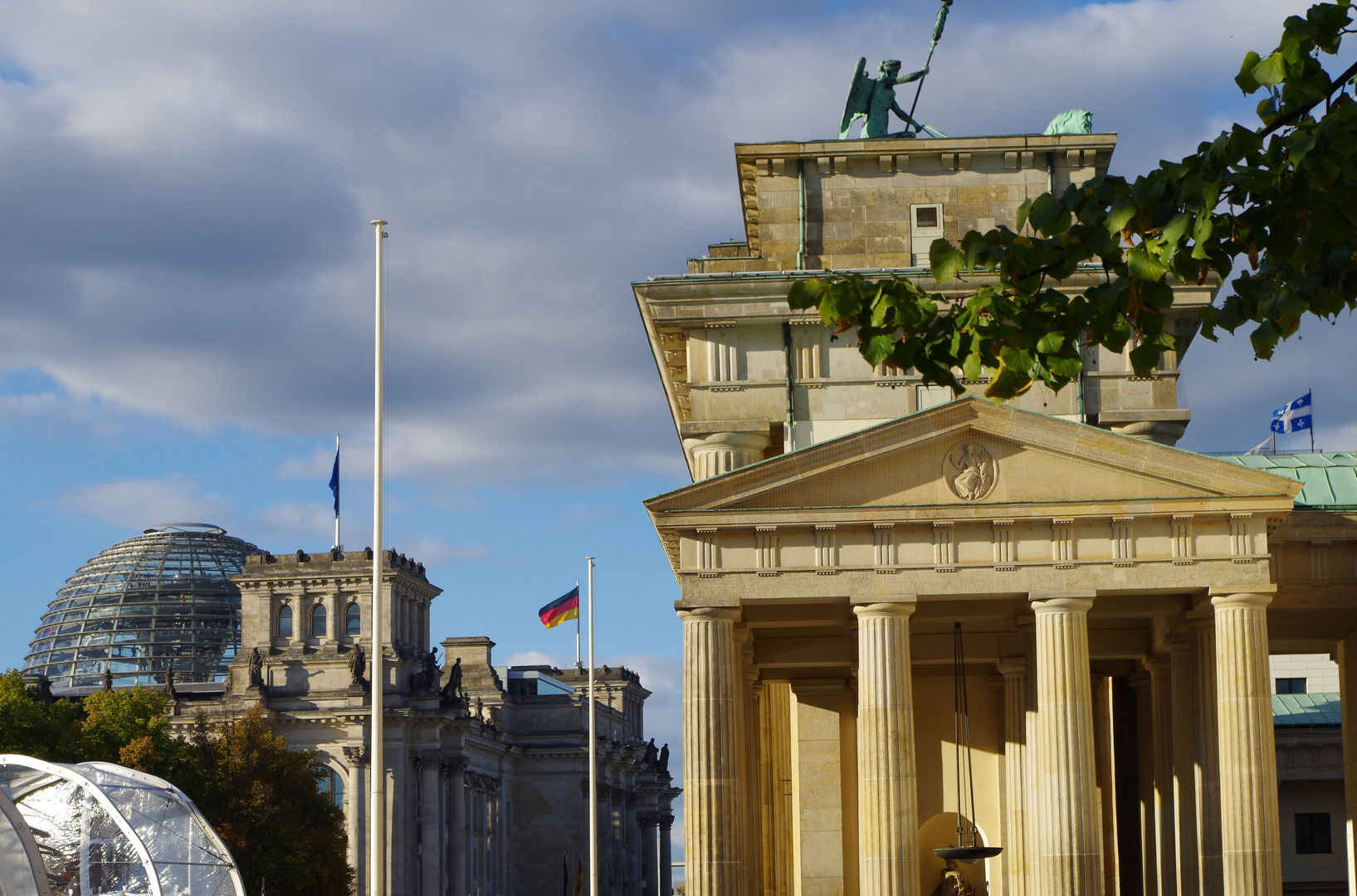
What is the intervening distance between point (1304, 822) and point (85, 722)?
240 feet

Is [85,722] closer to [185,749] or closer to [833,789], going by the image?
[185,749]

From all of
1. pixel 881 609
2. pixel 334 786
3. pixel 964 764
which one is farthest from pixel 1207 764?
pixel 334 786

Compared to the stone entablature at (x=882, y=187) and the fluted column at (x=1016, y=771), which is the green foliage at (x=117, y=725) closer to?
the stone entablature at (x=882, y=187)

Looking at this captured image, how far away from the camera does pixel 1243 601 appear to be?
1507 inches

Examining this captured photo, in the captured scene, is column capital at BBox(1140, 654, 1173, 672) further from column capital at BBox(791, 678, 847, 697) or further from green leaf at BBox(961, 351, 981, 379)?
green leaf at BBox(961, 351, 981, 379)

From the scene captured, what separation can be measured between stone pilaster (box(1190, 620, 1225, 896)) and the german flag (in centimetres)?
6618

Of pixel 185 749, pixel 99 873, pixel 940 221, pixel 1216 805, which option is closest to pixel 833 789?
pixel 1216 805

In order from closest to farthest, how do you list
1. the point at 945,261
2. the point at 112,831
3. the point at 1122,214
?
the point at 1122,214 < the point at 945,261 < the point at 112,831

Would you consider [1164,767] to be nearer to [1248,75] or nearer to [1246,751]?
[1246,751]

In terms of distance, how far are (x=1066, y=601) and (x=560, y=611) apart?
2726 inches

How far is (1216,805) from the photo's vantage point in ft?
134

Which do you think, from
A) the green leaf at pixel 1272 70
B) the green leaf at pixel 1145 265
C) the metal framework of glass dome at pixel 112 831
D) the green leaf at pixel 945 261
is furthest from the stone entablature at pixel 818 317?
the green leaf at pixel 1272 70

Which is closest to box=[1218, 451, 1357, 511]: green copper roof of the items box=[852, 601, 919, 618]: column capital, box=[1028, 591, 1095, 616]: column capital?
box=[1028, 591, 1095, 616]: column capital

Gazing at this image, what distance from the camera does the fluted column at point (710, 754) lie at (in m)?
38.9
